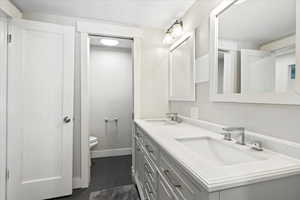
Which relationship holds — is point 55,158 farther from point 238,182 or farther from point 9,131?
point 238,182

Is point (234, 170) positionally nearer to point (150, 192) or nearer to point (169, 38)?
point (150, 192)

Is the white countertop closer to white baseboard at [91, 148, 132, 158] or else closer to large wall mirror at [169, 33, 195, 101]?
large wall mirror at [169, 33, 195, 101]

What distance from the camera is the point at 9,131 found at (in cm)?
162

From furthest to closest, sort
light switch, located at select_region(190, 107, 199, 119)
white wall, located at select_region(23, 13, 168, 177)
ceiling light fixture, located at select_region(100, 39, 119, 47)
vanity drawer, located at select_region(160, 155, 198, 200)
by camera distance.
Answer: ceiling light fixture, located at select_region(100, 39, 119, 47)
white wall, located at select_region(23, 13, 168, 177)
light switch, located at select_region(190, 107, 199, 119)
vanity drawer, located at select_region(160, 155, 198, 200)

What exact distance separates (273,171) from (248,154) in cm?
24

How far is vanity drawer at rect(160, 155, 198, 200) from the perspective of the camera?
653mm

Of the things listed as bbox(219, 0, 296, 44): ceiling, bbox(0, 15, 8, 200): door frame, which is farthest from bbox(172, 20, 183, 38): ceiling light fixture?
bbox(0, 15, 8, 200): door frame

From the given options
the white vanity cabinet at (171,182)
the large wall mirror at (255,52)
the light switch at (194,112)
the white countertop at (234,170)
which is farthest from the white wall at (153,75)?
the white countertop at (234,170)

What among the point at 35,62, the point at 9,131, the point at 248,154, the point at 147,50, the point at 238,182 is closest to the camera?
the point at 238,182

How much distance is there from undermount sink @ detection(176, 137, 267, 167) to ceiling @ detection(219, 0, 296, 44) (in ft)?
2.28

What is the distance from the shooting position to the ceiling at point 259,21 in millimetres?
816

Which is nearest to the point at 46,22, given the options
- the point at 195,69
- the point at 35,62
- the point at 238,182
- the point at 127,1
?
the point at 35,62

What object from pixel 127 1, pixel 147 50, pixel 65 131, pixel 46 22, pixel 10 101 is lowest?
pixel 65 131

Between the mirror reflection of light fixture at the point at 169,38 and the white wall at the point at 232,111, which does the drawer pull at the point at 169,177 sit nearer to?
the white wall at the point at 232,111
